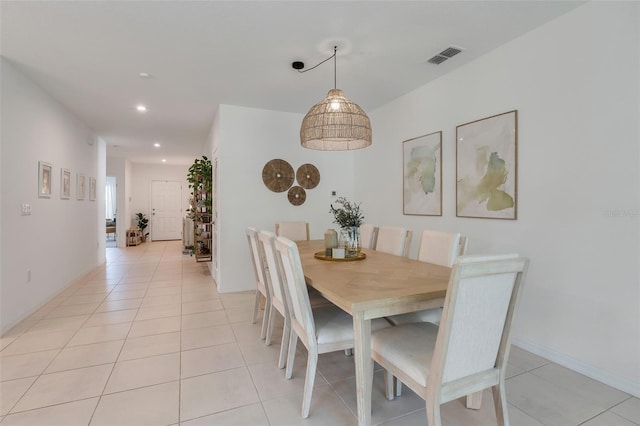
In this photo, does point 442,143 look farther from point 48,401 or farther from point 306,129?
point 48,401

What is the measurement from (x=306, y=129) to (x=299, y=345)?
182 cm

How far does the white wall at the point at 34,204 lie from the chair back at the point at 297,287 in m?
2.90

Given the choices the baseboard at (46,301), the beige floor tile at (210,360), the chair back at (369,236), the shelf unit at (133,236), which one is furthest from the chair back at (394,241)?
the shelf unit at (133,236)

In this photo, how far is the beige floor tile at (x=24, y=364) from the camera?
6.95ft

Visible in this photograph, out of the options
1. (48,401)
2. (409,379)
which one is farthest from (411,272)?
(48,401)

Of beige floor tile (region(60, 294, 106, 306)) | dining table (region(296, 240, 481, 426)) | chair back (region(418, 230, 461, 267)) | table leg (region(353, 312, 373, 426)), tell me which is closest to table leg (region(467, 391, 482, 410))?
dining table (region(296, 240, 481, 426))

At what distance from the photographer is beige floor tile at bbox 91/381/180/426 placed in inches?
65.3

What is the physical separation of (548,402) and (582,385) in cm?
40

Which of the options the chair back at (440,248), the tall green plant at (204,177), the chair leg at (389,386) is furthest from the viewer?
the tall green plant at (204,177)

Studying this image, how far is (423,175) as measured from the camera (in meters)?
3.60

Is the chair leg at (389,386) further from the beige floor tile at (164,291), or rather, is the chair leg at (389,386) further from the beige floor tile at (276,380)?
the beige floor tile at (164,291)

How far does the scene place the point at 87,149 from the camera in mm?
5285

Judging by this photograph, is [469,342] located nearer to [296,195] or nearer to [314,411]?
[314,411]

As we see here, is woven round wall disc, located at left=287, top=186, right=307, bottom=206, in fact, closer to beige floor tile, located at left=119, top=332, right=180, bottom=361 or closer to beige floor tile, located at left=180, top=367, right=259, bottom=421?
beige floor tile, located at left=119, top=332, right=180, bottom=361
